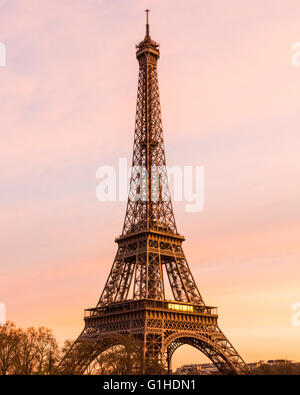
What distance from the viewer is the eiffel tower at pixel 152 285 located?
7575 centimetres

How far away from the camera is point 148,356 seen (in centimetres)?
6975

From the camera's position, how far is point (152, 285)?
263ft

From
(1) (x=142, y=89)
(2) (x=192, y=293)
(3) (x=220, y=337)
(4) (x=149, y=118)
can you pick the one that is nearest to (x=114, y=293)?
(2) (x=192, y=293)

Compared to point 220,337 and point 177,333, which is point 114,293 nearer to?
point 177,333

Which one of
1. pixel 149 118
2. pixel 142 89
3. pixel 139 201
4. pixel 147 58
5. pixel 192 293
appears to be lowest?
pixel 192 293

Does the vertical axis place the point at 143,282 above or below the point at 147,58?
below

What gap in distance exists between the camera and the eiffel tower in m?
75.8

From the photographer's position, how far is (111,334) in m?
78.0
